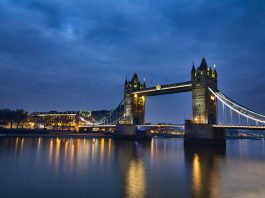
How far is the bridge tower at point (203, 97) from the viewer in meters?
44.9

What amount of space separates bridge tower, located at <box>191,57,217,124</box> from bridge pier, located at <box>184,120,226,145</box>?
2.15 meters

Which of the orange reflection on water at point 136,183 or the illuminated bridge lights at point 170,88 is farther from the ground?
the illuminated bridge lights at point 170,88

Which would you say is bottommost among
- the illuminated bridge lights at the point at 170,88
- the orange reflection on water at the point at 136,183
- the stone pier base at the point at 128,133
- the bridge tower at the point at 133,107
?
the orange reflection on water at the point at 136,183

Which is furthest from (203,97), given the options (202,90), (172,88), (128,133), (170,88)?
(128,133)

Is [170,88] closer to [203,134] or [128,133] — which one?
[203,134]

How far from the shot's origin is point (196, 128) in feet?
140

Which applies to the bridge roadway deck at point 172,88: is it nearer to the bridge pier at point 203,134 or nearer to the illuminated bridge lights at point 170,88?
the illuminated bridge lights at point 170,88

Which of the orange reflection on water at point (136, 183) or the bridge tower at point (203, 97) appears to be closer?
the orange reflection on water at point (136, 183)

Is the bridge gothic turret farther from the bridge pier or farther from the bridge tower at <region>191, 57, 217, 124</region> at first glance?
the bridge pier

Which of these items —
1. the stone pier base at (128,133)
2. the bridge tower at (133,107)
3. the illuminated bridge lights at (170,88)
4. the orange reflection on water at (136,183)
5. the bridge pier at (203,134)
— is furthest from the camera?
the bridge tower at (133,107)

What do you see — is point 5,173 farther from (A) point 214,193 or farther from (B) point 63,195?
(A) point 214,193

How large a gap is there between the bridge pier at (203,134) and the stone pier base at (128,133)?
18.8m

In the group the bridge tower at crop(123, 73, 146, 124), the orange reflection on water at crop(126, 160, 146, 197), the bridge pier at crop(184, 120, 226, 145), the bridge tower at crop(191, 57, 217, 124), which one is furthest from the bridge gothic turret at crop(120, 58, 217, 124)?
the orange reflection on water at crop(126, 160, 146, 197)

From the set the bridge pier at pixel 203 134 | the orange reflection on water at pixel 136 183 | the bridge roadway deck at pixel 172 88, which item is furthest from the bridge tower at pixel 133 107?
the orange reflection on water at pixel 136 183
